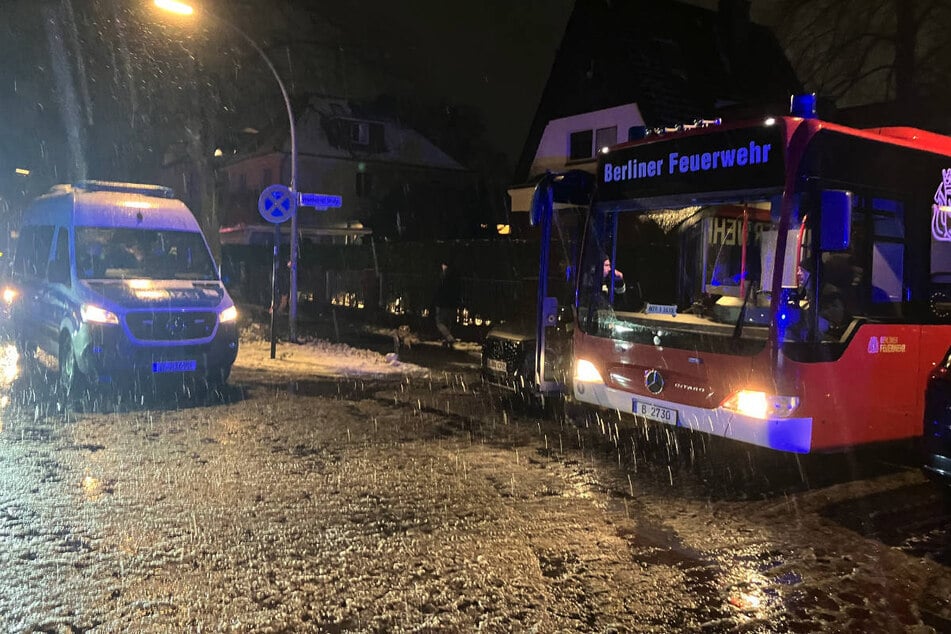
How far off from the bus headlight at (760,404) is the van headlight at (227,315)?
6.40 meters

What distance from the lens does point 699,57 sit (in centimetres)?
2986

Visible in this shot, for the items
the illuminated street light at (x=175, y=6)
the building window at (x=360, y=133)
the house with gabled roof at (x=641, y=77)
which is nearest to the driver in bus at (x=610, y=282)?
the illuminated street light at (x=175, y=6)

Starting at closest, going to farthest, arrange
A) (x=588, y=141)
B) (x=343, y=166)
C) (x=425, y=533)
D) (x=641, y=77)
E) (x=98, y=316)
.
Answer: (x=425, y=533) → (x=98, y=316) → (x=641, y=77) → (x=588, y=141) → (x=343, y=166)

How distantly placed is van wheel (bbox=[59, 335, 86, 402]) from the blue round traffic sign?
→ 437 cm

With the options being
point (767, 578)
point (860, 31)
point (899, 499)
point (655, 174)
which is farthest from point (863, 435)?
point (860, 31)

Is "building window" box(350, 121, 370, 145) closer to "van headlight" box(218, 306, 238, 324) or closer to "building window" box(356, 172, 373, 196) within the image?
"building window" box(356, 172, 373, 196)

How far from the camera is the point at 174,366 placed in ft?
30.9

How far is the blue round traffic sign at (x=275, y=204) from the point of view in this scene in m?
13.3

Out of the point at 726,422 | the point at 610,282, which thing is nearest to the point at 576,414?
the point at 610,282

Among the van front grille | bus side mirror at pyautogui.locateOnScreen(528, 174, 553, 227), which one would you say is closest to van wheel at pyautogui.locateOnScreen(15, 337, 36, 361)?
the van front grille

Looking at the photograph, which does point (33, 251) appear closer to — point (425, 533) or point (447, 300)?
point (447, 300)

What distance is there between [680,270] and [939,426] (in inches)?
105

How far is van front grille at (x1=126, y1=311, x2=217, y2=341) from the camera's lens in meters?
9.16

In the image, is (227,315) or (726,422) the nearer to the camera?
(726,422)
